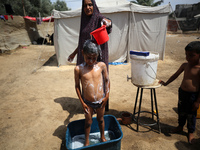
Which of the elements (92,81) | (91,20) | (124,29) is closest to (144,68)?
(92,81)

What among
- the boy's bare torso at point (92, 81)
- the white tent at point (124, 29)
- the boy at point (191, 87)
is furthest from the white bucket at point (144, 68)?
the white tent at point (124, 29)

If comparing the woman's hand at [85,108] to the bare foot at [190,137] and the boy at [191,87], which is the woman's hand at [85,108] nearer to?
the boy at [191,87]

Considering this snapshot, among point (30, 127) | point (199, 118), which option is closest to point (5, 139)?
point (30, 127)

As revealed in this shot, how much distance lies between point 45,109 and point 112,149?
2091mm

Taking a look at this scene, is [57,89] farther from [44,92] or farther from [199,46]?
[199,46]

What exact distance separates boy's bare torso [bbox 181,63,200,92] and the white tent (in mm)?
5184

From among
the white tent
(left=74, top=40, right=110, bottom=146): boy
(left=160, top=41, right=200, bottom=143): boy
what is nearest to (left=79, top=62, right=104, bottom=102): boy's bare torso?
(left=74, top=40, right=110, bottom=146): boy

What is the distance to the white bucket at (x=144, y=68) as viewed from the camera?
1.97 metres

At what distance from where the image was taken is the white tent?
639 centimetres

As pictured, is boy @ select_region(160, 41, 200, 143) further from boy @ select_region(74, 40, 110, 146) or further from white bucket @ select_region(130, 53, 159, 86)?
boy @ select_region(74, 40, 110, 146)

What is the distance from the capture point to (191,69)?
1.96 meters

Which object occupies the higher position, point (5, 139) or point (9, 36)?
point (9, 36)

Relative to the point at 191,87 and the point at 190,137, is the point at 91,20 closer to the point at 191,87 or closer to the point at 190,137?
the point at 191,87

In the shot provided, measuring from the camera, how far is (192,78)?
76.9 inches
